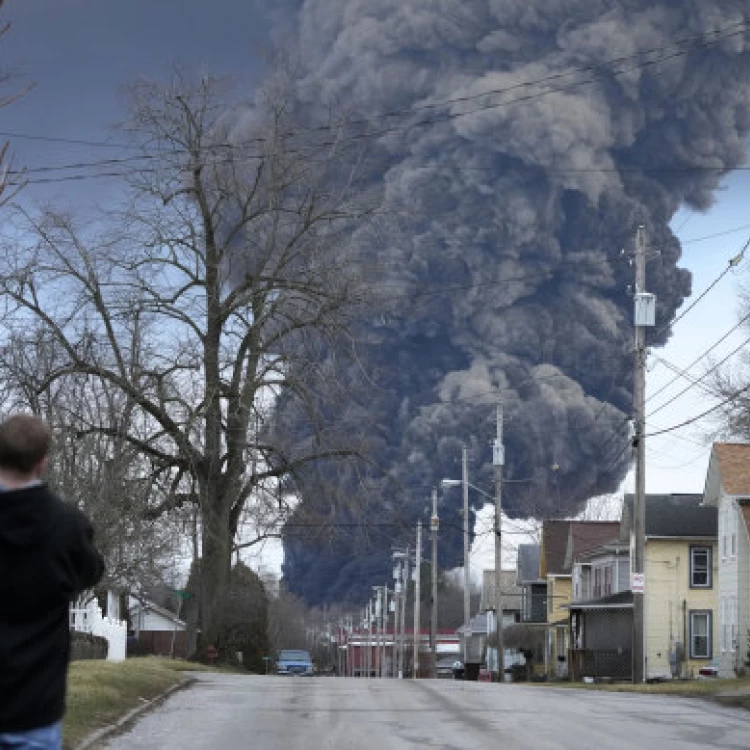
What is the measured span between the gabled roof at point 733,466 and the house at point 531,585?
111 feet

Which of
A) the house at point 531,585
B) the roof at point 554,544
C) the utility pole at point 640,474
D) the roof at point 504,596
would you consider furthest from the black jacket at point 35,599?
the roof at point 504,596

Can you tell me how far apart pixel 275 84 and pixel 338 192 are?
10.5 ft

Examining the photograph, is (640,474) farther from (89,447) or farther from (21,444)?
(21,444)

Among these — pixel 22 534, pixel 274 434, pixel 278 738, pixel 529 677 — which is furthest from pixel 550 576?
pixel 22 534

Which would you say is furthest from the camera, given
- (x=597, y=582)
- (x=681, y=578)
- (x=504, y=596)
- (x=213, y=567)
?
(x=504, y=596)

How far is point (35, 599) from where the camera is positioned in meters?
5.63

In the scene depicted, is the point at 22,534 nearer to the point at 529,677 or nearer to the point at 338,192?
the point at 338,192

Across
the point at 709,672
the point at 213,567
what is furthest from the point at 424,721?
the point at 709,672

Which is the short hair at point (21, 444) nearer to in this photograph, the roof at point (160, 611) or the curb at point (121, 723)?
the curb at point (121, 723)

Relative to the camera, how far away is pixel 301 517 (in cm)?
3681

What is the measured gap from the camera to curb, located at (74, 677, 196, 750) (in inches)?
549

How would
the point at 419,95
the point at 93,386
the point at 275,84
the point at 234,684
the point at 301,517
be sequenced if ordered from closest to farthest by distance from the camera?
the point at 234,684
the point at 93,386
the point at 301,517
the point at 275,84
the point at 419,95

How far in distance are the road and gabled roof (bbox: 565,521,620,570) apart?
165 ft

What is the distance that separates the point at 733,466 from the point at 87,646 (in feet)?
84.7
